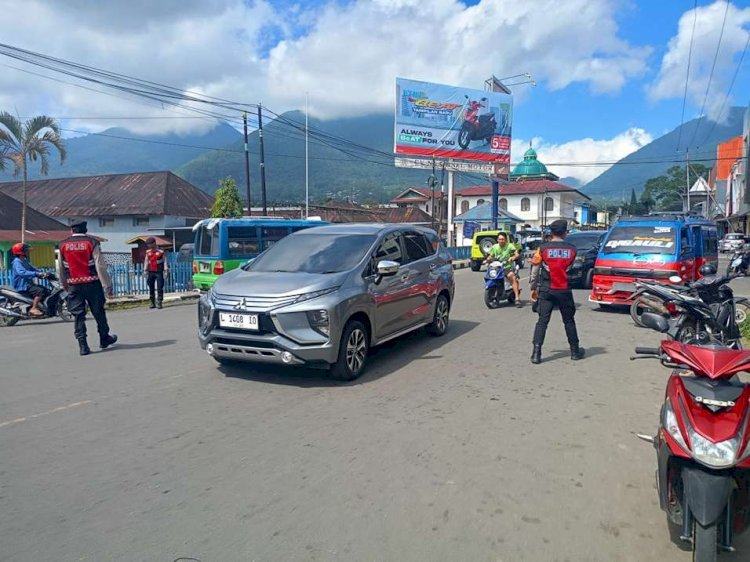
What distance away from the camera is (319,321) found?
5.71m

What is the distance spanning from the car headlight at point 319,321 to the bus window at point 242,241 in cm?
1009

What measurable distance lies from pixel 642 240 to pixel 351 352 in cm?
852

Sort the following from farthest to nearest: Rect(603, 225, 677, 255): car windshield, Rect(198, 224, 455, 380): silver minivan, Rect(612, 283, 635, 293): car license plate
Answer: Rect(603, 225, 677, 255): car windshield < Rect(612, 283, 635, 293): car license plate < Rect(198, 224, 455, 380): silver minivan

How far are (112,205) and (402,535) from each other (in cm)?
4017

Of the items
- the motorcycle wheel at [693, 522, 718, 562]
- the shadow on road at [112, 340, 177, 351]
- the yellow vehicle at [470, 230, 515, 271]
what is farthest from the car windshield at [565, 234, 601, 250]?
the motorcycle wheel at [693, 522, 718, 562]

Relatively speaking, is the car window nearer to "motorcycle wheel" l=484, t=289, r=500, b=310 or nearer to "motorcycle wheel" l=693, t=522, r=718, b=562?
"motorcycle wheel" l=484, t=289, r=500, b=310

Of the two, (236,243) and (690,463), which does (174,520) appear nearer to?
(690,463)

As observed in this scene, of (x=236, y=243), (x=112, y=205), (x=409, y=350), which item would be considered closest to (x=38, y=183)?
(x=112, y=205)

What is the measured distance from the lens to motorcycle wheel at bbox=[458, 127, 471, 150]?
37.8 metres

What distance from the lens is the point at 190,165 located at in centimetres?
17075

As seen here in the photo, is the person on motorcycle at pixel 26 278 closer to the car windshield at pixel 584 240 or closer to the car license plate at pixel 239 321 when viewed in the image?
the car license plate at pixel 239 321

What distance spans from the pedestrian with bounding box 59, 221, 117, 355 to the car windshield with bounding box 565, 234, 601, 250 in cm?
1457

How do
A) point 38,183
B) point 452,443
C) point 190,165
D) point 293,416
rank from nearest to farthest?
point 452,443
point 293,416
point 38,183
point 190,165

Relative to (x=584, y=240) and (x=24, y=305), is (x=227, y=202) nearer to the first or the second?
(x=584, y=240)
